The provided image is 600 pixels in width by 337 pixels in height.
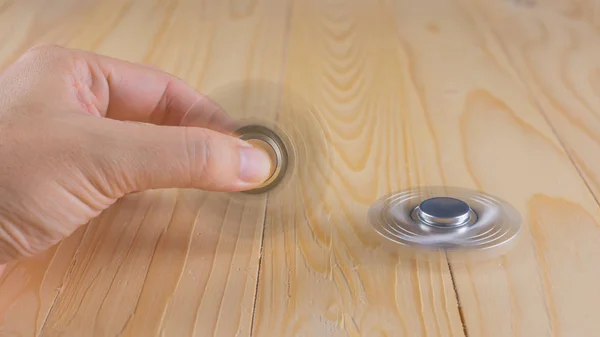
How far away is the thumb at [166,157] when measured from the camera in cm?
86

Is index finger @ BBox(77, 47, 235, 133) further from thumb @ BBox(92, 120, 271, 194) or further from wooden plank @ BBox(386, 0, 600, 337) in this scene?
wooden plank @ BBox(386, 0, 600, 337)

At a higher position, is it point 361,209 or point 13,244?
point 361,209

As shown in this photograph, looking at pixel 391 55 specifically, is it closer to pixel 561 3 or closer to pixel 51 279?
pixel 561 3

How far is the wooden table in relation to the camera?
0.87 m

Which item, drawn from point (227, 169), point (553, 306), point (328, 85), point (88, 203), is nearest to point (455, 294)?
point (553, 306)

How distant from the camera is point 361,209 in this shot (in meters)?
1.09

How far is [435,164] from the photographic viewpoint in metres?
1.22

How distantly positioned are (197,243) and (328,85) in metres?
0.63

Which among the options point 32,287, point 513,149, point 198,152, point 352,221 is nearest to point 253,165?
point 198,152

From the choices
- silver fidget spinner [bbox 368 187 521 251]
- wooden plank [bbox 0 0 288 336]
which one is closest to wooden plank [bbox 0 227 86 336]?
wooden plank [bbox 0 0 288 336]

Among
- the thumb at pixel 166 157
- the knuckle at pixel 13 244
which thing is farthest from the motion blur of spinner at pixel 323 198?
the knuckle at pixel 13 244

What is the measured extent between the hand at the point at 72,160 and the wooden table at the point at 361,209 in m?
0.10

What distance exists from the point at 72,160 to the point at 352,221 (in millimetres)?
379

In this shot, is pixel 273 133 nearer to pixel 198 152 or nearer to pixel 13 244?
pixel 198 152
